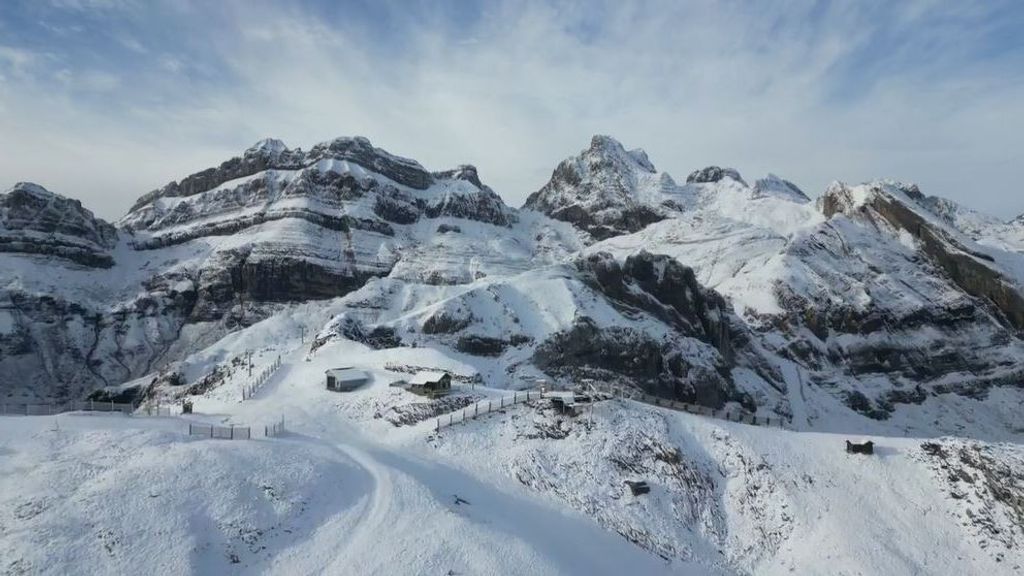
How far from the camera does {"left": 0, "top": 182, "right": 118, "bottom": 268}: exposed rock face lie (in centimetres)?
15700

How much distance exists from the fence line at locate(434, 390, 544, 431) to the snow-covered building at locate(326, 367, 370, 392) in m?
12.5

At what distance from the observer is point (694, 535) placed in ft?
123

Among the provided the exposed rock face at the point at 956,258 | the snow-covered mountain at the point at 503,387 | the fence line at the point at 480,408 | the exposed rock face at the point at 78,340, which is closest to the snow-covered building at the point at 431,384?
the snow-covered mountain at the point at 503,387

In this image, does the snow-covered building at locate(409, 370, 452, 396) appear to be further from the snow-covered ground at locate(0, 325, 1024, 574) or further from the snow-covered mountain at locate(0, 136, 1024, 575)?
the snow-covered ground at locate(0, 325, 1024, 574)

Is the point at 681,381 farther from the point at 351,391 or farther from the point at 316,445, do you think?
the point at 316,445

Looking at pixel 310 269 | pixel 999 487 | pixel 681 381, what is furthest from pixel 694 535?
pixel 310 269

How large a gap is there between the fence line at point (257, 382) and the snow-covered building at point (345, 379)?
683 cm

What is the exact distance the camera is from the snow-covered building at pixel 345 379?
188 feet

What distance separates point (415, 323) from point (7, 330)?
94384 mm

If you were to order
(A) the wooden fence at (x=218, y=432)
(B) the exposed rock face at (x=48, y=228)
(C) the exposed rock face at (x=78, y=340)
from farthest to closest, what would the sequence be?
(B) the exposed rock face at (x=48, y=228), (C) the exposed rock face at (x=78, y=340), (A) the wooden fence at (x=218, y=432)

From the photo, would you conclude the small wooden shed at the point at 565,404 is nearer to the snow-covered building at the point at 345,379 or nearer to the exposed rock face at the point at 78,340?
the snow-covered building at the point at 345,379

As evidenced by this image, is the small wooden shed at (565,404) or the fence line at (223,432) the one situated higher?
the small wooden shed at (565,404)

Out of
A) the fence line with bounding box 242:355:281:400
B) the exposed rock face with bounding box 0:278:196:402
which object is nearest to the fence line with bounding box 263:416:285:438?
the fence line with bounding box 242:355:281:400

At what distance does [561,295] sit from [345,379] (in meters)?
46.6
